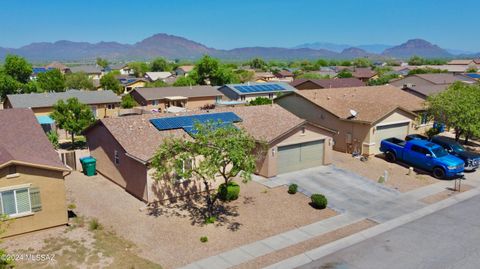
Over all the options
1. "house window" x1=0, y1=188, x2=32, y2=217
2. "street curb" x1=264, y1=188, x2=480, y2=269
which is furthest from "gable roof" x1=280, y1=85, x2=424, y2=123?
"house window" x1=0, y1=188, x2=32, y2=217

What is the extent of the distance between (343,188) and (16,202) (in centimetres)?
1778

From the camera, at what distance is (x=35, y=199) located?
55.6ft

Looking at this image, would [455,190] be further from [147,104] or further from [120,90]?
[120,90]

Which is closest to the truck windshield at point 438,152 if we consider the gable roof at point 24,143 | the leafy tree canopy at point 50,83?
the gable roof at point 24,143

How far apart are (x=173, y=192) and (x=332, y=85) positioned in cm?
4690

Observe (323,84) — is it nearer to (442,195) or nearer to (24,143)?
(442,195)

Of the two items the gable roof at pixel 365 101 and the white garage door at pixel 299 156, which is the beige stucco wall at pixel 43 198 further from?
the gable roof at pixel 365 101

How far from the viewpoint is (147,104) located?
57.3 metres

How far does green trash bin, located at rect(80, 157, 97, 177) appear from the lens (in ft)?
83.1

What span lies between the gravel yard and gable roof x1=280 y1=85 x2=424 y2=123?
1261 centimetres

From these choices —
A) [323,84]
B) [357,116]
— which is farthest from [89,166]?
[323,84]

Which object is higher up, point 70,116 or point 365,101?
point 365,101

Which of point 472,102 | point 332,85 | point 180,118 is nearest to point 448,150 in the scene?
point 472,102

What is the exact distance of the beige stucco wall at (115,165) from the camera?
2098 cm
